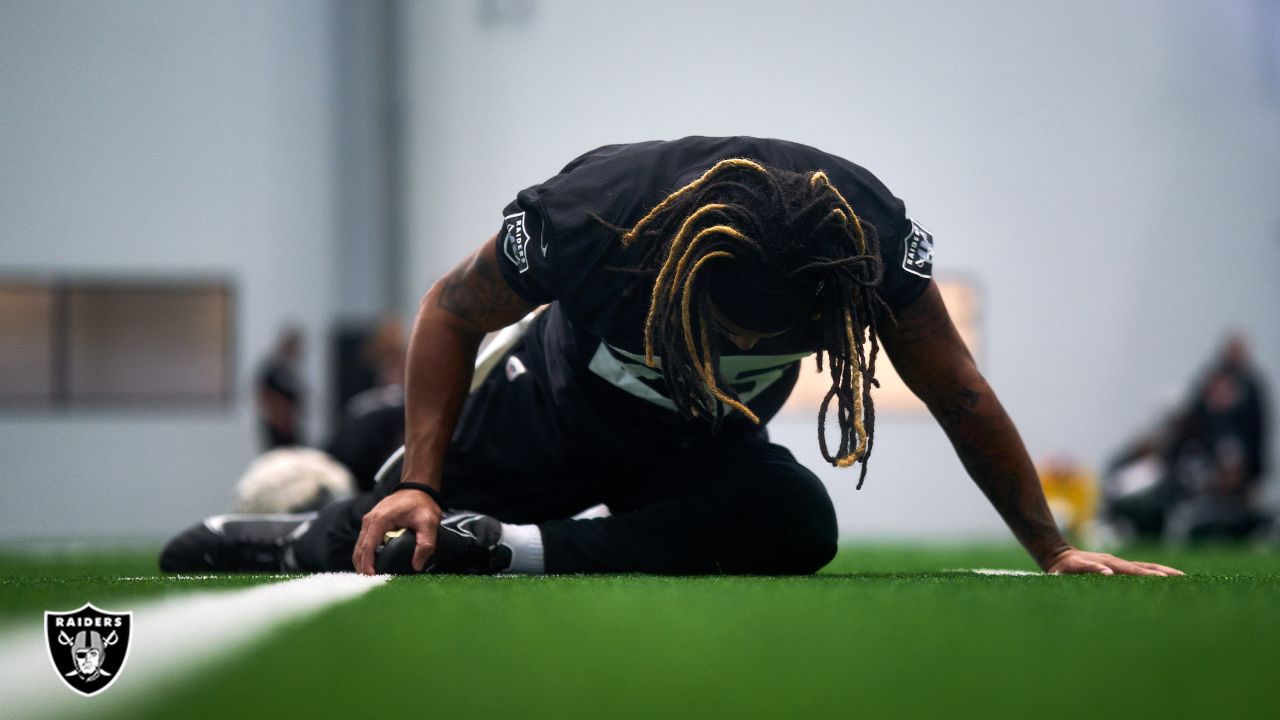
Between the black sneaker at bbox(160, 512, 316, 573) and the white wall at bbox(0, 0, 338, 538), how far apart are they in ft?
23.2

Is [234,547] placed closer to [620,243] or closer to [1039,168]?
[620,243]


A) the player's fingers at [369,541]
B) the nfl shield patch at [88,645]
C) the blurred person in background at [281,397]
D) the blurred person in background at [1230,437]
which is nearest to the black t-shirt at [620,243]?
the player's fingers at [369,541]

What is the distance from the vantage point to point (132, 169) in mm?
9977

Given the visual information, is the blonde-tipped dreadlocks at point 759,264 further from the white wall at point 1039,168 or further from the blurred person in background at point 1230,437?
the white wall at point 1039,168

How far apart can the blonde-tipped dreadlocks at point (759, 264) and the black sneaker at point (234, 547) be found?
1.28 m

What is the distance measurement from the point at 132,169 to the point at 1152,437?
24.2 ft

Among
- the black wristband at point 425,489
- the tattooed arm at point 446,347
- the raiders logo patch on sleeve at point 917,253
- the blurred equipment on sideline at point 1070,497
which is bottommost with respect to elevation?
the blurred equipment on sideline at point 1070,497

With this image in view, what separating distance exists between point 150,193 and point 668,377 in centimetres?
864

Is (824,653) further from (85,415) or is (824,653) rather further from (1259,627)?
(85,415)

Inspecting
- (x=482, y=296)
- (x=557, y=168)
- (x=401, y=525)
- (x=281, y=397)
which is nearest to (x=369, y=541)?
(x=401, y=525)

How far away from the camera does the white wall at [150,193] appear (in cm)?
986

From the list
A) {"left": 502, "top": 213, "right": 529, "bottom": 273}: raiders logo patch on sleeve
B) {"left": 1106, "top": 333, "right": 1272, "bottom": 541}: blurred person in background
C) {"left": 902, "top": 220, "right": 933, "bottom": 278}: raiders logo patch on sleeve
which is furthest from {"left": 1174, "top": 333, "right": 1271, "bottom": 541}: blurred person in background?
{"left": 502, "top": 213, "right": 529, "bottom": 273}: raiders logo patch on sleeve

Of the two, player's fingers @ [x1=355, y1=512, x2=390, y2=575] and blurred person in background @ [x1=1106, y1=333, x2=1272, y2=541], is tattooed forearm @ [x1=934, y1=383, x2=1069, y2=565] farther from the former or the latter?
blurred person in background @ [x1=1106, y1=333, x2=1272, y2=541]

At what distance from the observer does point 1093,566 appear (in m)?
2.61
